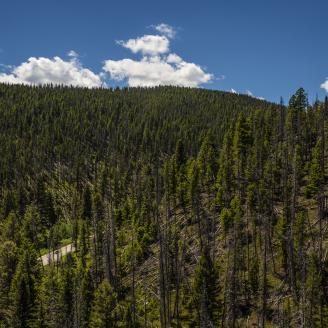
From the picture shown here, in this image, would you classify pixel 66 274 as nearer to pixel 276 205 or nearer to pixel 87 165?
pixel 276 205

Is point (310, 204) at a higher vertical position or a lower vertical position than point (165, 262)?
higher

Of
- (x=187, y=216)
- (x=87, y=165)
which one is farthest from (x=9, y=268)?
(x=87, y=165)

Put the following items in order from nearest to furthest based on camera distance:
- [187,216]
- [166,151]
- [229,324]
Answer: [229,324], [187,216], [166,151]

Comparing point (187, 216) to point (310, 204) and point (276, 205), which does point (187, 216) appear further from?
point (310, 204)

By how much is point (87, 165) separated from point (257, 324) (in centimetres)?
13083

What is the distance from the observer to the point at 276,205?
8812cm

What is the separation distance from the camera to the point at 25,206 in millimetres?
135500

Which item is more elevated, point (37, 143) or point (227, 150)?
point (37, 143)

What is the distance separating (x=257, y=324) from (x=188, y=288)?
42.6 feet

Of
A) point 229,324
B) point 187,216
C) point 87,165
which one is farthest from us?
point 87,165

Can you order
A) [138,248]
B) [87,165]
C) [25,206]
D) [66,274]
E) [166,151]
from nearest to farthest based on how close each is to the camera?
[66,274], [138,248], [25,206], [87,165], [166,151]

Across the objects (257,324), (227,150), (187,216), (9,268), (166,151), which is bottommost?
(257,324)

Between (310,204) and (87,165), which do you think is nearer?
(310,204)

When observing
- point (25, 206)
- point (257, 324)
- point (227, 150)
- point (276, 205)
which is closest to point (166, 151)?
point (25, 206)
